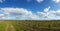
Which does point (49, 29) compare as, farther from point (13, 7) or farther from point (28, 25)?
point (13, 7)

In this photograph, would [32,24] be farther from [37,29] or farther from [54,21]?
[54,21]

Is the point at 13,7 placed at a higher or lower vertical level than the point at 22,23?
higher

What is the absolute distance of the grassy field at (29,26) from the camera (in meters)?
3.74

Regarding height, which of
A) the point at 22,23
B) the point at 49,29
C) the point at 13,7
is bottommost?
the point at 49,29

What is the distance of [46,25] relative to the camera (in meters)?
3.83

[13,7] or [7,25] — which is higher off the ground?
[13,7]

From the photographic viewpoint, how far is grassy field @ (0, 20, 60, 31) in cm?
374

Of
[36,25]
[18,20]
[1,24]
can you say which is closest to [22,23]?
[18,20]

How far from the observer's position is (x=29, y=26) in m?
3.83

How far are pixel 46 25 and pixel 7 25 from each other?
4.92 feet

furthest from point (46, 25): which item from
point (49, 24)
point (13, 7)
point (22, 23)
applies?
point (13, 7)

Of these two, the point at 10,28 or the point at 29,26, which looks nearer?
the point at 10,28

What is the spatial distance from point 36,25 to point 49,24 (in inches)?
20.4

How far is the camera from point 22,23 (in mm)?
3816
